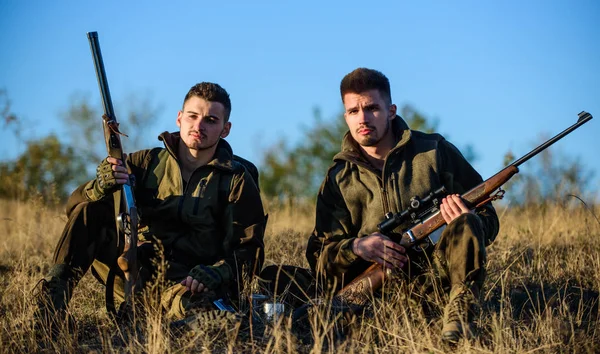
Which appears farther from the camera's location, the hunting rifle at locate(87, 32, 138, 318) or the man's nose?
the man's nose

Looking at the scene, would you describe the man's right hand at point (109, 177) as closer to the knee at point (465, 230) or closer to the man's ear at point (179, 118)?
the man's ear at point (179, 118)

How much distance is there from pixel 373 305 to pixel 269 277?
1341 millimetres

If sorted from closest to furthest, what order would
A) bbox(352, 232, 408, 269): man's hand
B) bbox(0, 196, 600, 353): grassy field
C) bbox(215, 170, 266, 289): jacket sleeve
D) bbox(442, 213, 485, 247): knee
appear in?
bbox(0, 196, 600, 353): grassy field, bbox(442, 213, 485, 247): knee, bbox(352, 232, 408, 269): man's hand, bbox(215, 170, 266, 289): jacket sleeve

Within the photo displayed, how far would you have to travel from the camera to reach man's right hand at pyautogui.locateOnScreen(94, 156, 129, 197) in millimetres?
6082

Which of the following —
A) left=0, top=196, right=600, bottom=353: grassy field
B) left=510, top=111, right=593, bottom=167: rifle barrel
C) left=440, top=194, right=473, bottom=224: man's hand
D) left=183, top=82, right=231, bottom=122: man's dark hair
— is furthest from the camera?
left=183, top=82, right=231, bottom=122: man's dark hair

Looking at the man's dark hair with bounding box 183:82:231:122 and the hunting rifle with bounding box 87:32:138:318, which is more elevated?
the man's dark hair with bounding box 183:82:231:122

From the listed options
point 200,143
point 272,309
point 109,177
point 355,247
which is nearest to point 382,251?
point 355,247

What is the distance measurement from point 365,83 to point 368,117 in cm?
29

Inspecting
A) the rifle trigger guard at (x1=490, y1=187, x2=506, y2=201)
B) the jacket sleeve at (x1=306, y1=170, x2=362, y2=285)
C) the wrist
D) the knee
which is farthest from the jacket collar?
the rifle trigger guard at (x1=490, y1=187, x2=506, y2=201)

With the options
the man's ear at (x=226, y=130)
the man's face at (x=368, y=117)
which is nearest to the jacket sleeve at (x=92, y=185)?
the man's ear at (x=226, y=130)

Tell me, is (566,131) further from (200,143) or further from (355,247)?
(200,143)

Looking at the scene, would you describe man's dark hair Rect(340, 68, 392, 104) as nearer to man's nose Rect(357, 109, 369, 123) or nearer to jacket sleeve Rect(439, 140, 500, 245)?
man's nose Rect(357, 109, 369, 123)

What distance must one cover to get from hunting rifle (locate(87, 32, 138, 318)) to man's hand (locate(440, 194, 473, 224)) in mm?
2331

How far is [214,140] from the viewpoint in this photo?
661 cm
